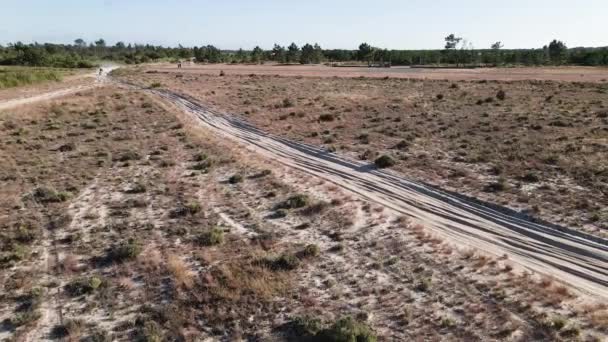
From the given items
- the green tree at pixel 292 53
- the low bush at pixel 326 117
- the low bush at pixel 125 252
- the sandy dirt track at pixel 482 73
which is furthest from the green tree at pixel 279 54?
the low bush at pixel 125 252

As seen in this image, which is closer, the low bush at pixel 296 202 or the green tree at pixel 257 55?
the low bush at pixel 296 202

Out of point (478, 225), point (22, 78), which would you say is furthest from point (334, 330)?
point (22, 78)

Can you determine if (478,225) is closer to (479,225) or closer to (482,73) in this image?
(479,225)

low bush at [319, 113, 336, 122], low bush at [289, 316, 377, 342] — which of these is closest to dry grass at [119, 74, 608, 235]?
low bush at [319, 113, 336, 122]

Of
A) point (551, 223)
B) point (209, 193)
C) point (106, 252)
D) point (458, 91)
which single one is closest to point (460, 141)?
point (551, 223)

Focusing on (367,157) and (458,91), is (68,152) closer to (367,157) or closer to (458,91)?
(367,157)

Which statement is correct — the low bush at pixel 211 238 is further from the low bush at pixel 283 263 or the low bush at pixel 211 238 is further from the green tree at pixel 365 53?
the green tree at pixel 365 53
